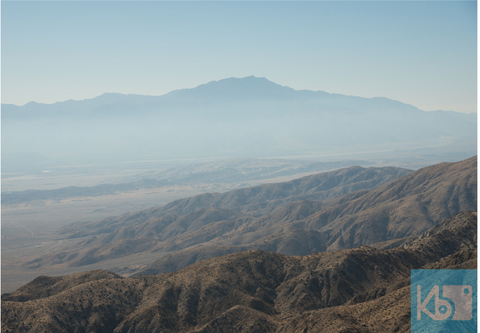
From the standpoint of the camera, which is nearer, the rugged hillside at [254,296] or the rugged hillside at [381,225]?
the rugged hillside at [254,296]

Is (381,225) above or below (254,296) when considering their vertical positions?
below

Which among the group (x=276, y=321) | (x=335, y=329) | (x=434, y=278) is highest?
(x=434, y=278)

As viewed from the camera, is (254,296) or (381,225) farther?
(381,225)

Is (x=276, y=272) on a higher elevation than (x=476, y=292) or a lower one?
lower

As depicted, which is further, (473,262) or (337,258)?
(337,258)

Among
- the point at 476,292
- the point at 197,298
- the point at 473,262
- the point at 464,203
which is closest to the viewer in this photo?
the point at 476,292

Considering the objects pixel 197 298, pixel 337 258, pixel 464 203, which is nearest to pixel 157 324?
pixel 197 298

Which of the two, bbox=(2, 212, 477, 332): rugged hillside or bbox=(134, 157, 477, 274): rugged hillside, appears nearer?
bbox=(2, 212, 477, 332): rugged hillside

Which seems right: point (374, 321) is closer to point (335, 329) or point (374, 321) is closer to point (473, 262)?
point (335, 329)
